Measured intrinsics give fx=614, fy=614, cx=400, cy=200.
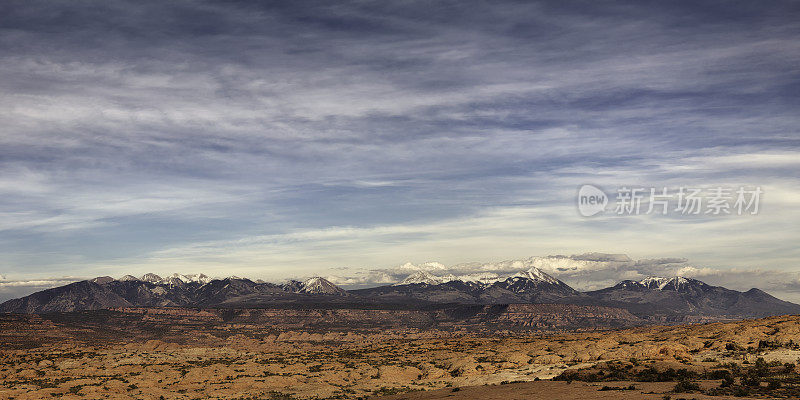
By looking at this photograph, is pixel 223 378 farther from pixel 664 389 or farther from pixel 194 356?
pixel 664 389

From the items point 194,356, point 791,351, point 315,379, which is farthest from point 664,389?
point 194,356

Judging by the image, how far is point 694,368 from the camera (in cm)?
5569

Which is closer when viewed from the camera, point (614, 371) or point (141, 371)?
point (614, 371)

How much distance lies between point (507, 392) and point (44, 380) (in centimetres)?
7532

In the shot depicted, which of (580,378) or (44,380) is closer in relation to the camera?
(580,378)

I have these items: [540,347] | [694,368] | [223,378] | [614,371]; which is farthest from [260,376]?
[694,368]

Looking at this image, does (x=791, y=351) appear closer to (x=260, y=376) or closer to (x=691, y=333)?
(x=691, y=333)

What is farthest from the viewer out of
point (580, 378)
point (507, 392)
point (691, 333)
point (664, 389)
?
point (691, 333)

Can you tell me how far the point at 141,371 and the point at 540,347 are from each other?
222ft

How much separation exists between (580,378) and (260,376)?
54315 mm

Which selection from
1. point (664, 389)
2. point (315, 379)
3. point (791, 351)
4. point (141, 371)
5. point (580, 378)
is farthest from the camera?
point (141, 371)

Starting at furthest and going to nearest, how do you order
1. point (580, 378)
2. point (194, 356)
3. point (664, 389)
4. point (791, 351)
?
point (194, 356)
point (791, 351)
point (580, 378)
point (664, 389)

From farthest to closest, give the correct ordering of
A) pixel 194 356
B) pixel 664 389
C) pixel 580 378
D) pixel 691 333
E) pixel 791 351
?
pixel 194 356 → pixel 691 333 → pixel 791 351 → pixel 580 378 → pixel 664 389

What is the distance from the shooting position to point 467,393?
52844 millimetres
